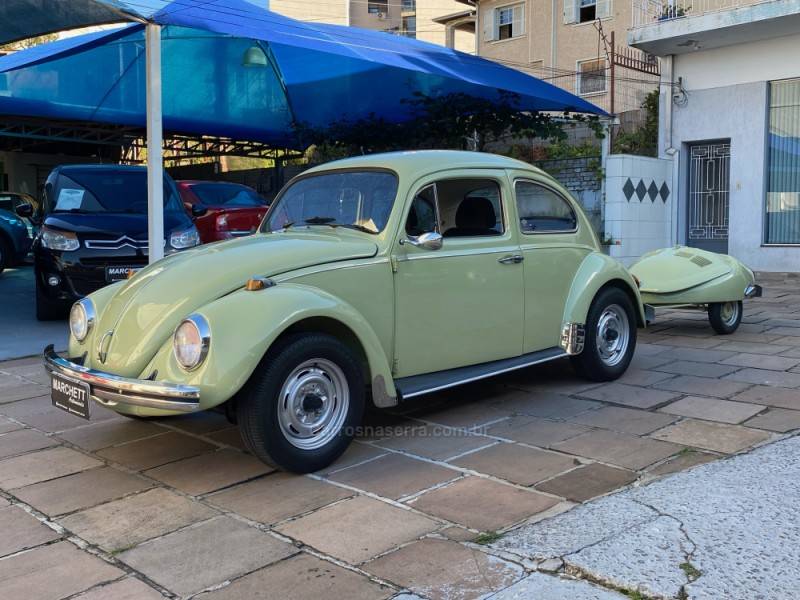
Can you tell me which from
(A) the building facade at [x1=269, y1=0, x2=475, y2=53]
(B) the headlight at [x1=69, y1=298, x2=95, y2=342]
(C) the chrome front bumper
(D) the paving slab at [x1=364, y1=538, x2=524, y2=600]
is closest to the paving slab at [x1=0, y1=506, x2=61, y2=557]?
(C) the chrome front bumper

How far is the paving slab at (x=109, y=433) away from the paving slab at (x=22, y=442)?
0.38ft

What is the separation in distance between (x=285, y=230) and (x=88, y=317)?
4.38 ft

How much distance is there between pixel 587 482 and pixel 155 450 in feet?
8.18

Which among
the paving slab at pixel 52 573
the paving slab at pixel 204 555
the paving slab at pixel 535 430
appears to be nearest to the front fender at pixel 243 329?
the paving slab at pixel 204 555

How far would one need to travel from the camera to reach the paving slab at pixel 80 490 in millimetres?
3727

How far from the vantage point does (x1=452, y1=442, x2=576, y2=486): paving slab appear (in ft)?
13.1

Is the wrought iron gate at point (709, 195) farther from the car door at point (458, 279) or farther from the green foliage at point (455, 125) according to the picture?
the car door at point (458, 279)

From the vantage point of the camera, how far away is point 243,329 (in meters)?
3.71

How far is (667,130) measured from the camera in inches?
571

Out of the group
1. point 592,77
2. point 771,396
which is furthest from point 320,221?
point 592,77

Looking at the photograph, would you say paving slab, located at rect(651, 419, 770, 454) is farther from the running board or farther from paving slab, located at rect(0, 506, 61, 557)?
paving slab, located at rect(0, 506, 61, 557)

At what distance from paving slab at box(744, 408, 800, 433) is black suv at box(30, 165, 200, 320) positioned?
5938 millimetres

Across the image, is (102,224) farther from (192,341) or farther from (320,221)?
(192,341)

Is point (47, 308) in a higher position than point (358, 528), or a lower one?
higher
